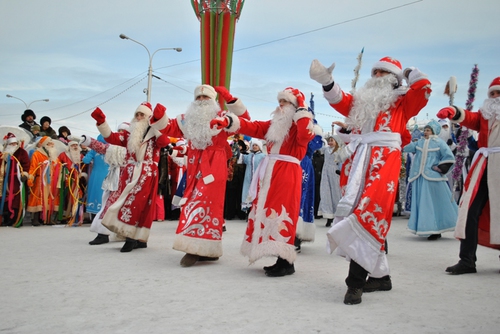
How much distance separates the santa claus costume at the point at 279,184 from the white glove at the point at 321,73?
85 centimetres

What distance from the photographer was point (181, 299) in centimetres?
395

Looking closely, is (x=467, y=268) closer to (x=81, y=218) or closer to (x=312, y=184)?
(x=312, y=184)

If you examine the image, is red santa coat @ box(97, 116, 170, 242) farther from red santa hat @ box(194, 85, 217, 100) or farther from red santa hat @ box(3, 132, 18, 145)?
red santa hat @ box(3, 132, 18, 145)

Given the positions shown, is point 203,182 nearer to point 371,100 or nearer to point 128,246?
point 128,246

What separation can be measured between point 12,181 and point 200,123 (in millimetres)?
5741

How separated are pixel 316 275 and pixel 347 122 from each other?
161 cm

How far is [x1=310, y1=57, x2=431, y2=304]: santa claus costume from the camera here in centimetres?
393

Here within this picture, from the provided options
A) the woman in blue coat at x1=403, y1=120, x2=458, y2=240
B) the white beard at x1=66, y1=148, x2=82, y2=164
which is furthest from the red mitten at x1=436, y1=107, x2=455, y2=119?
the white beard at x1=66, y1=148, x2=82, y2=164

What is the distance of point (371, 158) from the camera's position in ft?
13.6

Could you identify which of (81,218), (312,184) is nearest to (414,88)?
(312,184)

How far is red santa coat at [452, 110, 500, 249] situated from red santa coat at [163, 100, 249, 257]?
2.52 m

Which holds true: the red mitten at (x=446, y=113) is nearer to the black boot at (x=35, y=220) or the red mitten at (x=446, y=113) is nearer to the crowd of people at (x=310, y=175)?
the crowd of people at (x=310, y=175)

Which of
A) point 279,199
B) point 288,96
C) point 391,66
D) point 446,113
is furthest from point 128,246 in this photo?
point 446,113

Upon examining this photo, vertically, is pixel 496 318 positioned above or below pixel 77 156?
below
